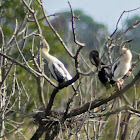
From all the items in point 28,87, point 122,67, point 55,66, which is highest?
point 28,87

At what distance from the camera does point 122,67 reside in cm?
462

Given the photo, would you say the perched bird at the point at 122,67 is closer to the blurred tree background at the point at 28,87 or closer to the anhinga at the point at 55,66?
the blurred tree background at the point at 28,87

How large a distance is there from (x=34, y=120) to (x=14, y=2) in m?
5.21

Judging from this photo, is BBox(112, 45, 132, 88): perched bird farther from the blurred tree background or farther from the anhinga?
the anhinga

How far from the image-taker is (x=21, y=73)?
30.8 ft

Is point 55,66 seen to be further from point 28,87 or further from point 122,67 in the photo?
point 28,87

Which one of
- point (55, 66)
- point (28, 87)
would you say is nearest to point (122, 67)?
point (55, 66)

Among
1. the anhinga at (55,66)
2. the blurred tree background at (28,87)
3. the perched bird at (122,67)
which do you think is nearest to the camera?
the blurred tree background at (28,87)

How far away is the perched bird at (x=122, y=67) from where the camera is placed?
4594 millimetres

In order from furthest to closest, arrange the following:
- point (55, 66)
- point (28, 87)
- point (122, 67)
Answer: point (28, 87)
point (55, 66)
point (122, 67)

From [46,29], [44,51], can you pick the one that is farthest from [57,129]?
[46,29]

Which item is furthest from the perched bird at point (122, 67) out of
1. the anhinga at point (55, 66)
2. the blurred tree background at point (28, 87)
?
the anhinga at point (55, 66)

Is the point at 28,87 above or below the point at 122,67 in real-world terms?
above

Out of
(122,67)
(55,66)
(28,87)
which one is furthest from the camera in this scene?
(28,87)
